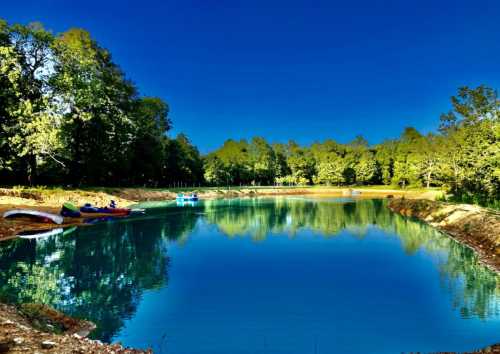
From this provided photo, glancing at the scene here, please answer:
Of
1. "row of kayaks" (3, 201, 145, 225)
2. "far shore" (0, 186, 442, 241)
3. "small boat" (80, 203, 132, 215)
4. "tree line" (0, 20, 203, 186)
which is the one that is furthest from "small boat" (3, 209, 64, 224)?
"tree line" (0, 20, 203, 186)

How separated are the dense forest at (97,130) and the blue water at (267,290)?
19136 mm

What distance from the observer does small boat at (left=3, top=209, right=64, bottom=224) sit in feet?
113

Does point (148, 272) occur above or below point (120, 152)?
below

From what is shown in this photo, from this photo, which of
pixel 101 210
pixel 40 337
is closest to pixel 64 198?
pixel 101 210

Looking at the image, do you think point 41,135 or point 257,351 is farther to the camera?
point 41,135

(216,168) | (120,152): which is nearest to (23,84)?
(120,152)

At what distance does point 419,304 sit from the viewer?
1504cm

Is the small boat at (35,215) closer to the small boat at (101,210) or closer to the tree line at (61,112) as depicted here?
the small boat at (101,210)

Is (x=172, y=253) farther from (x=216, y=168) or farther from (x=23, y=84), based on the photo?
(x=216, y=168)

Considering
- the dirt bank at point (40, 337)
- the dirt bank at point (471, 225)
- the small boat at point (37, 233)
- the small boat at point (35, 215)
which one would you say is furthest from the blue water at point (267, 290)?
the small boat at point (35, 215)

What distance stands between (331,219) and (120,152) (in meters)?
42.4

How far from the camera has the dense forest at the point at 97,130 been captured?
46.6 m

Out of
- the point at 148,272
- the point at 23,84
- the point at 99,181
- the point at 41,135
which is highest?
the point at 23,84

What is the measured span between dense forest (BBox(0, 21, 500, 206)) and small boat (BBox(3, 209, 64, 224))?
12.9m
